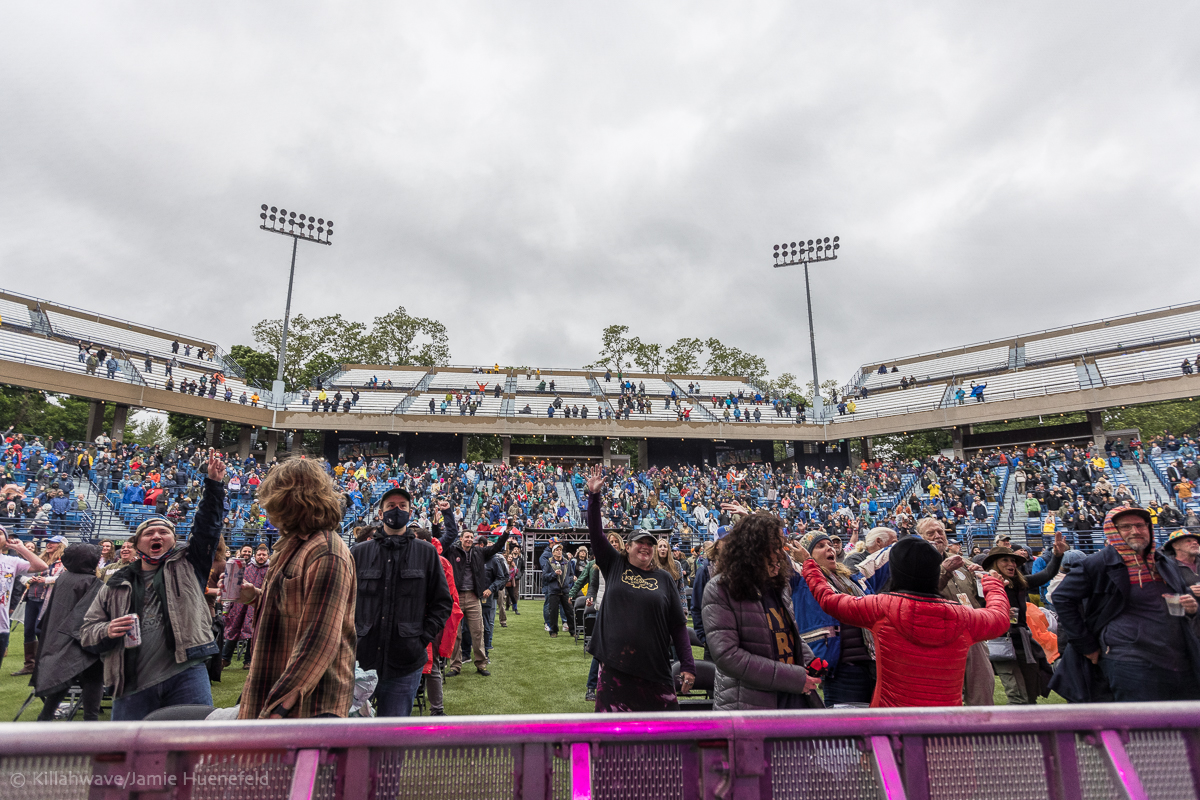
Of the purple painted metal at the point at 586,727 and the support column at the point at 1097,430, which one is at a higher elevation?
the support column at the point at 1097,430

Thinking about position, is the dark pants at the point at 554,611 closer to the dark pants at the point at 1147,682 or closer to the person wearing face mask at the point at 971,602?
the person wearing face mask at the point at 971,602

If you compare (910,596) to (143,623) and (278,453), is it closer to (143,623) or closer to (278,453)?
(143,623)

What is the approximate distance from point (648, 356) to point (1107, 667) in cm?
5101

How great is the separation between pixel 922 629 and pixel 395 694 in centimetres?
278

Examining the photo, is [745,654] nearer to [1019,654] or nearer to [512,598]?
[1019,654]

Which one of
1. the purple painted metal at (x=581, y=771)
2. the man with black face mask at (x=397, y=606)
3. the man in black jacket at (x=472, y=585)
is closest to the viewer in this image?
the purple painted metal at (x=581, y=771)

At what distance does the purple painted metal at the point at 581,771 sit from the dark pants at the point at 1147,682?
345 centimetres

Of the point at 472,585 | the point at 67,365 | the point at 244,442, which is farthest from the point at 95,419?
the point at 472,585

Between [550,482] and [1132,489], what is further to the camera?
[550,482]

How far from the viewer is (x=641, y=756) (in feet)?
5.41

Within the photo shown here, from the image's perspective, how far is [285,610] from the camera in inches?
84.7

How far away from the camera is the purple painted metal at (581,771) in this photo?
62.6 inches

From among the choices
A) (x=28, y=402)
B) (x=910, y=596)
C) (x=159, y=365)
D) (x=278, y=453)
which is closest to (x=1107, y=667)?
(x=910, y=596)

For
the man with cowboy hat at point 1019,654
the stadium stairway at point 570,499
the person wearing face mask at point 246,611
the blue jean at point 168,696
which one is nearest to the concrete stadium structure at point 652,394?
the stadium stairway at point 570,499
